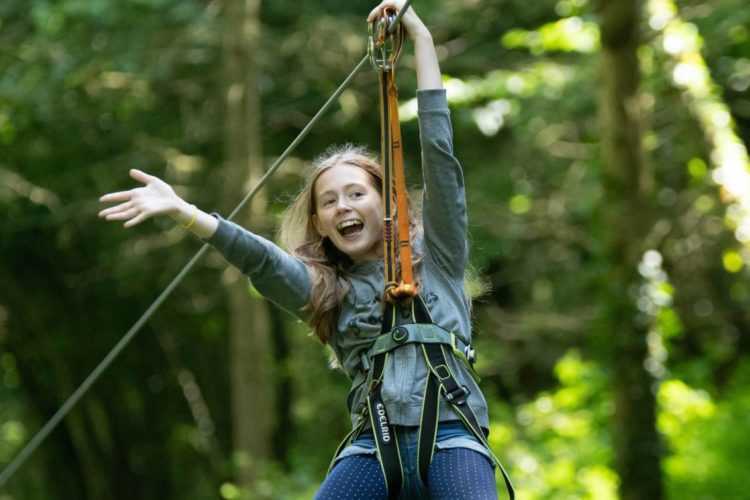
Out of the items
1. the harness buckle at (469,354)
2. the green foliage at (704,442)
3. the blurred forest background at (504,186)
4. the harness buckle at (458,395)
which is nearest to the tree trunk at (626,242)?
the blurred forest background at (504,186)

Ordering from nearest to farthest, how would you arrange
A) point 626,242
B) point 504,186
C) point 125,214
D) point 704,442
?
point 125,214, point 626,242, point 704,442, point 504,186

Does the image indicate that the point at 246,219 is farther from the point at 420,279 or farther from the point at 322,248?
the point at 420,279

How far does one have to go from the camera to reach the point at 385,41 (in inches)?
Answer: 120

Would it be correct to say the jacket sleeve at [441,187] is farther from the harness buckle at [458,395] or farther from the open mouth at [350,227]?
the harness buckle at [458,395]

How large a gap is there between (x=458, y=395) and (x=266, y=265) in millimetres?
577

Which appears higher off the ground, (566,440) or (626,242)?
(626,242)

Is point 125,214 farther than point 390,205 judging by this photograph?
No

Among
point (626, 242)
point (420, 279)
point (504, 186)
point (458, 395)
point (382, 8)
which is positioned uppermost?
point (504, 186)

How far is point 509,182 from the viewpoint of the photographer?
34.9ft

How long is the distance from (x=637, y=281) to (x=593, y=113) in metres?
2.67

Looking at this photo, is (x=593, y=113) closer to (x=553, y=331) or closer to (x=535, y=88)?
(x=535, y=88)

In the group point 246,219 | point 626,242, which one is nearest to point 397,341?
point 626,242

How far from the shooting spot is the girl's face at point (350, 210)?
3.11 metres

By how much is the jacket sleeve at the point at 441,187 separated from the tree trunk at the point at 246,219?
668 centimetres
